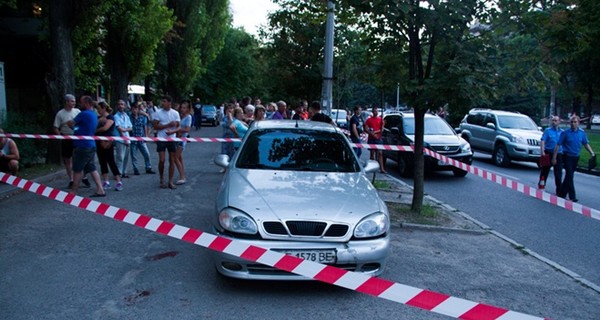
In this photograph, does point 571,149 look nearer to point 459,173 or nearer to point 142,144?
point 459,173

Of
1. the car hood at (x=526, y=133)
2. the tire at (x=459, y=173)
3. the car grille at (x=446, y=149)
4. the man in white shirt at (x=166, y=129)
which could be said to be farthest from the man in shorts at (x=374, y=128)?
the man in white shirt at (x=166, y=129)

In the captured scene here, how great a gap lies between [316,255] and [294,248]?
21cm

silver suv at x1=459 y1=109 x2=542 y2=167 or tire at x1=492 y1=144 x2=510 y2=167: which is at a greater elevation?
silver suv at x1=459 y1=109 x2=542 y2=167

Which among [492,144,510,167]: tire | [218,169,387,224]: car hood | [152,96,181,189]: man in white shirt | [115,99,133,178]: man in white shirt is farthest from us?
[492,144,510,167]: tire

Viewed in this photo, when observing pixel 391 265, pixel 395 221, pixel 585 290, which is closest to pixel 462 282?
pixel 391 265

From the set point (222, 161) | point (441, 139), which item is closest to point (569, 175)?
point (441, 139)

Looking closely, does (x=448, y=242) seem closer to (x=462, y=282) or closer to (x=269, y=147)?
(x=462, y=282)

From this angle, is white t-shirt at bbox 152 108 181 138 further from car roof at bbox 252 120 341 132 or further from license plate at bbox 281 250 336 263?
license plate at bbox 281 250 336 263

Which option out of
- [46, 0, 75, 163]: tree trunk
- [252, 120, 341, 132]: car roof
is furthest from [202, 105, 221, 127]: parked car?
[252, 120, 341, 132]: car roof

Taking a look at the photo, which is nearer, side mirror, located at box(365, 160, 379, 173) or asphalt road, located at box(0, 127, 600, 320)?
asphalt road, located at box(0, 127, 600, 320)

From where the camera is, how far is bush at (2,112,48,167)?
1171 cm

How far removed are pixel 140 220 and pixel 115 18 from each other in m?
14.6

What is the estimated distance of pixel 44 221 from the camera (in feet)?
24.3

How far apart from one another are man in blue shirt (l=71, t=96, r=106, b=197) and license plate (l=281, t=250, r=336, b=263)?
17.5 feet
